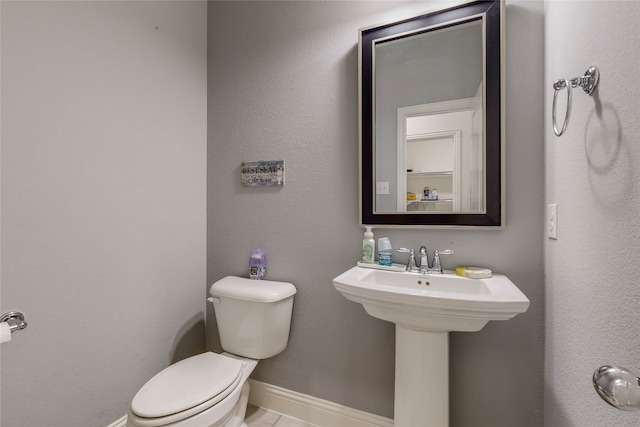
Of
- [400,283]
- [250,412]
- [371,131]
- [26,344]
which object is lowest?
[250,412]

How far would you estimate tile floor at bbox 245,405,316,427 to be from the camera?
140 centimetres

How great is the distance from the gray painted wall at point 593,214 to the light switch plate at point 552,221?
0.09 feet

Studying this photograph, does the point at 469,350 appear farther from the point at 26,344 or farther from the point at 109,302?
the point at 26,344

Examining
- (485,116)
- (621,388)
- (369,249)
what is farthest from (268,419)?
(485,116)

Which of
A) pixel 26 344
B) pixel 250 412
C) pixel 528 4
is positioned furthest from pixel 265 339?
pixel 528 4

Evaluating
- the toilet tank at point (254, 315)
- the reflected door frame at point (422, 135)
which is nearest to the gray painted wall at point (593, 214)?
the reflected door frame at point (422, 135)

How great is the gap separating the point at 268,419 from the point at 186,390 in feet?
2.16

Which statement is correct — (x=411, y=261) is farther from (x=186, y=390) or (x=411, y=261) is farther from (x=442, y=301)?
(x=186, y=390)

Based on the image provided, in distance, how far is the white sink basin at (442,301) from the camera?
79 centimetres

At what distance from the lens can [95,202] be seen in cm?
115

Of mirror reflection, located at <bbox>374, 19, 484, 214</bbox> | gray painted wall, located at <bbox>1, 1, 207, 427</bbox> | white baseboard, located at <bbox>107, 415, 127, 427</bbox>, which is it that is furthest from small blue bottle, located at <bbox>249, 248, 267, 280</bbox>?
white baseboard, located at <bbox>107, 415, 127, 427</bbox>

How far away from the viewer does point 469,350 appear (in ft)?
3.75

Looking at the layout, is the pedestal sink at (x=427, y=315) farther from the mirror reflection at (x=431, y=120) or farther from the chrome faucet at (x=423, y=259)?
the mirror reflection at (x=431, y=120)

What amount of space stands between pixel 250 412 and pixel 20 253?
1304mm
